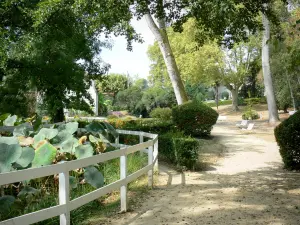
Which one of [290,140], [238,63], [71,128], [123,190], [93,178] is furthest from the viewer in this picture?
[238,63]

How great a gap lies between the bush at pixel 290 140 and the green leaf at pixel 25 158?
6.67 metres

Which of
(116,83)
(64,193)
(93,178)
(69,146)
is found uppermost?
(116,83)

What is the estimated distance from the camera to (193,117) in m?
16.6

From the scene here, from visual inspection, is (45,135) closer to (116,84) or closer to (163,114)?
(163,114)

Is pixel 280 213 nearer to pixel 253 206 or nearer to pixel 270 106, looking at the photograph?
pixel 253 206

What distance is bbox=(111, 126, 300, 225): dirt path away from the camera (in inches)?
198

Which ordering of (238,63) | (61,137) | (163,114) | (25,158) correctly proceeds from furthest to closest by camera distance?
1. (238,63)
2. (163,114)
3. (61,137)
4. (25,158)

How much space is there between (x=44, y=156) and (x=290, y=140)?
6456 mm

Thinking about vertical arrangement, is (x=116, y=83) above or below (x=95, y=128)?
above

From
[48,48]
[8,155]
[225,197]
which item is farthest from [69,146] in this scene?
[48,48]

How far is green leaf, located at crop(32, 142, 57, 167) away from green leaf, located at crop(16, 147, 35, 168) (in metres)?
0.46

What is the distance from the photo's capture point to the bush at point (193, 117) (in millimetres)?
16484

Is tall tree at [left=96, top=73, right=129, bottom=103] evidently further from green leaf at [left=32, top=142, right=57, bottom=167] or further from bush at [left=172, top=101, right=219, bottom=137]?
green leaf at [left=32, top=142, right=57, bottom=167]

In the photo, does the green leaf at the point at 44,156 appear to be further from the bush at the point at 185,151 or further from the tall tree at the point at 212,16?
the bush at the point at 185,151
